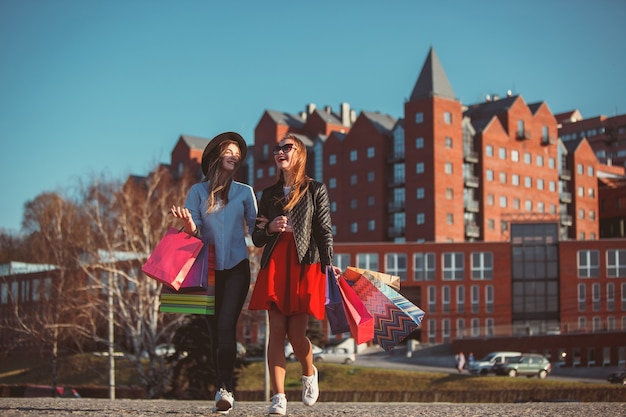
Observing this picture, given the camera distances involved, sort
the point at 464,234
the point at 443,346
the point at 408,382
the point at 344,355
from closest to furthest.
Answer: the point at 408,382 < the point at 344,355 < the point at 443,346 < the point at 464,234

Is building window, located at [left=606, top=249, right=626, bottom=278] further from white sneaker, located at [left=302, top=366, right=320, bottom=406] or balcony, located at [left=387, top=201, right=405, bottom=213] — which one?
white sneaker, located at [left=302, top=366, right=320, bottom=406]

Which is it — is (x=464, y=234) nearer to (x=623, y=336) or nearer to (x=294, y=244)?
(x=623, y=336)

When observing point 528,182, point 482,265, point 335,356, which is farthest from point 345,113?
point 335,356

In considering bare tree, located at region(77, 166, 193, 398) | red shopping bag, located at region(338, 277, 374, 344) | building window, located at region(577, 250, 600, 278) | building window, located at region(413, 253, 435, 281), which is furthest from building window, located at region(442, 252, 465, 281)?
red shopping bag, located at region(338, 277, 374, 344)

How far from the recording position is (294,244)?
28.9ft

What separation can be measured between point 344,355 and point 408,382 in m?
11.2

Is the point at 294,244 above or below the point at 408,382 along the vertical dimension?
above

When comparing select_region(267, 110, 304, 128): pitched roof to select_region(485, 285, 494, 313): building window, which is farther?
select_region(267, 110, 304, 128): pitched roof

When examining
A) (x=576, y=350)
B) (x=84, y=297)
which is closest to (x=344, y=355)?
(x=576, y=350)

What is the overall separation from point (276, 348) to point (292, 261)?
2.53ft

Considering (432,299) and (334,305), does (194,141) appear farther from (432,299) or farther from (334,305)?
(334,305)

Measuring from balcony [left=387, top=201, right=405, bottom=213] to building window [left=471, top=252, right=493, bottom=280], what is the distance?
13.9 meters

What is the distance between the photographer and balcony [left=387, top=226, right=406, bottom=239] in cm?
9681

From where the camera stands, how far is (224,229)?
9.14 meters
